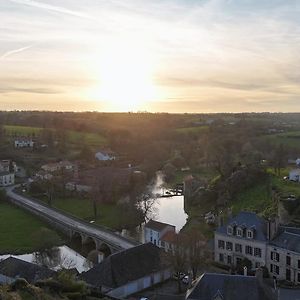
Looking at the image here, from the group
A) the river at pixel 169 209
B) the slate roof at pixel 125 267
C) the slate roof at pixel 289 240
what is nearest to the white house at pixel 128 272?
the slate roof at pixel 125 267

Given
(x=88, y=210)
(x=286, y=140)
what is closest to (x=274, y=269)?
(x=88, y=210)

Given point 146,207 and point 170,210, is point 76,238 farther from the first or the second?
point 170,210

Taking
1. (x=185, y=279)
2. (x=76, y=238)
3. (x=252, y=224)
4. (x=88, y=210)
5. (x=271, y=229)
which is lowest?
(x=76, y=238)

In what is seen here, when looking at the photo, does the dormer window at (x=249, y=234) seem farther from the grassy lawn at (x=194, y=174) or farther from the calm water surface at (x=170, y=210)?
the grassy lawn at (x=194, y=174)

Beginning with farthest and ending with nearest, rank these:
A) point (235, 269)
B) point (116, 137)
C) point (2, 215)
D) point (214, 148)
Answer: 1. point (116, 137)
2. point (214, 148)
3. point (2, 215)
4. point (235, 269)

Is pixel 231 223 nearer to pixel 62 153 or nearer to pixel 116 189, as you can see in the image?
pixel 116 189

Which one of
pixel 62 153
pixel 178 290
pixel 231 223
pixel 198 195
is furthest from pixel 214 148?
pixel 178 290
